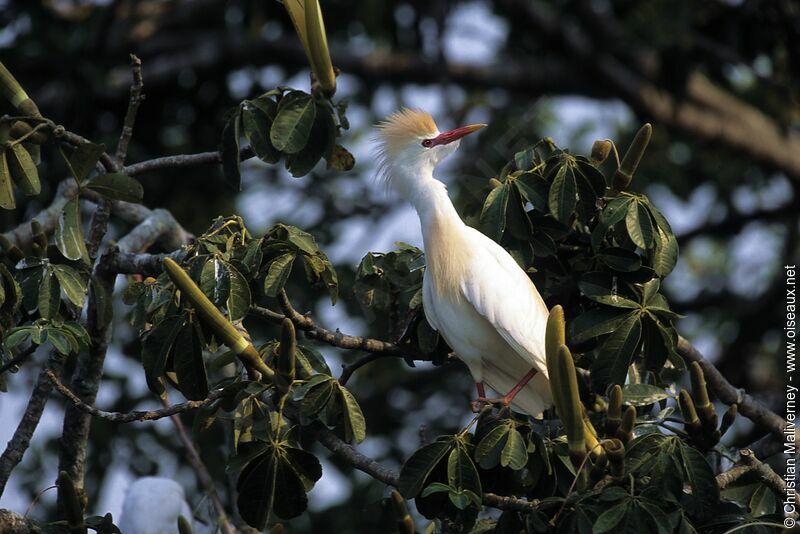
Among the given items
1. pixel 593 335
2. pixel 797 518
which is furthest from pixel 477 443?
pixel 797 518

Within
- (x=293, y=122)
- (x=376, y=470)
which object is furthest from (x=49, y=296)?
(x=376, y=470)

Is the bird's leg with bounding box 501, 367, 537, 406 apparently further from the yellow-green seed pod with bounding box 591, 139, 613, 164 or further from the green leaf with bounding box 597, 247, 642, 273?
the yellow-green seed pod with bounding box 591, 139, 613, 164

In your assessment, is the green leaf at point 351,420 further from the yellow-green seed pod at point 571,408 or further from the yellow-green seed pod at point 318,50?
the yellow-green seed pod at point 318,50

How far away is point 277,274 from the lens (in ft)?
9.52

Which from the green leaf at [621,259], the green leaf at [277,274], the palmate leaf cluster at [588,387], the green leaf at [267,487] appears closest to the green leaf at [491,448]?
the palmate leaf cluster at [588,387]

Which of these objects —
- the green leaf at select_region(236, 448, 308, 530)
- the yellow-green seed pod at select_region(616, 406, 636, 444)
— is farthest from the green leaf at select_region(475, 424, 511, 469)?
the green leaf at select_region(236, 448, 308, 530)

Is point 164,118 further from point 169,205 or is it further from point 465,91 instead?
point 465,91

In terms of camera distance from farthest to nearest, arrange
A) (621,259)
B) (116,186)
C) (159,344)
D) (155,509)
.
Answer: (155,509) < (621,259) < (116,186) < (159,344)

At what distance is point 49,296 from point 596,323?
144cm

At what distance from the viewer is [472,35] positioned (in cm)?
713

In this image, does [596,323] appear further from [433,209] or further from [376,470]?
[433,209]

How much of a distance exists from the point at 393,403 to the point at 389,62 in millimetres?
2209

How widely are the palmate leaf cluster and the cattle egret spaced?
0.11 metres

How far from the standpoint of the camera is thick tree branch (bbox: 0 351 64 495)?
2.97 meters
